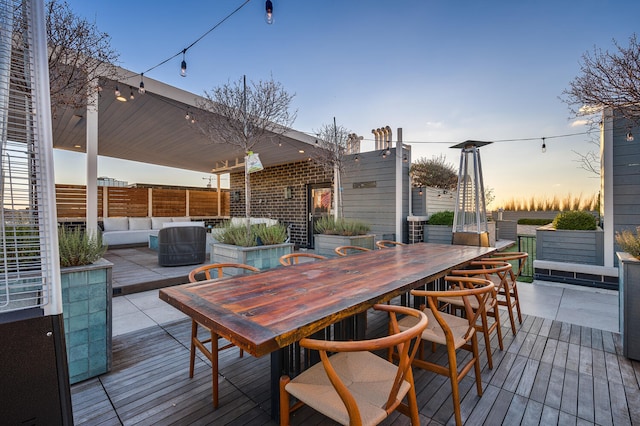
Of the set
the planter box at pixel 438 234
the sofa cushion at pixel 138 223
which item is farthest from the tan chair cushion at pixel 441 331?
the sofa cushion at pixel 138 223

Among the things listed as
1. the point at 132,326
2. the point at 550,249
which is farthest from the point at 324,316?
the point at 550,249

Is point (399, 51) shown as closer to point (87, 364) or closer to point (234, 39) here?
point (234, 39)

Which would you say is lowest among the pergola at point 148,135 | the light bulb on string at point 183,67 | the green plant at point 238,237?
the green plant at point 238,237

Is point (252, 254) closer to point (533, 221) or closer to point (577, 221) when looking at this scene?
point (577, 221)

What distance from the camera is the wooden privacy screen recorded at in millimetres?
8188

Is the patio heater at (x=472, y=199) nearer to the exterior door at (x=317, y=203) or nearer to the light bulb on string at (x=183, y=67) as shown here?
the exterior door at (x=317, y=203)

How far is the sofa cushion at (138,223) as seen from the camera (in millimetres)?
8312

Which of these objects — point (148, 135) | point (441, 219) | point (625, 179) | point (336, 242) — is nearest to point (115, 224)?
point (148, 135)

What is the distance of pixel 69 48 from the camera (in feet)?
7.72

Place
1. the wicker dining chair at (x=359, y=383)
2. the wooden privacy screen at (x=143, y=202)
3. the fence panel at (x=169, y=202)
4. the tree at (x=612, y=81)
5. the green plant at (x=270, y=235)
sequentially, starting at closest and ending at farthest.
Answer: the wicker dining chair at (x=359, y=383), the tree at (x=612, y=81), the green plant at (x=270, y=235), the wooden privacy screen at (x=143, y=202), the fence panel at (x=169, y=202)

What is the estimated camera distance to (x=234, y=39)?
441 cm

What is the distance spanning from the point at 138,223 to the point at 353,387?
9.05 metres

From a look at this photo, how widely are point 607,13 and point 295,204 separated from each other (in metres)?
7.31

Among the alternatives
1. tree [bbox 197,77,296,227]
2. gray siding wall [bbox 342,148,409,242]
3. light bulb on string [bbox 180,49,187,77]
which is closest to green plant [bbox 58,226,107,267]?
tree [bbox 197,77,296,227]
